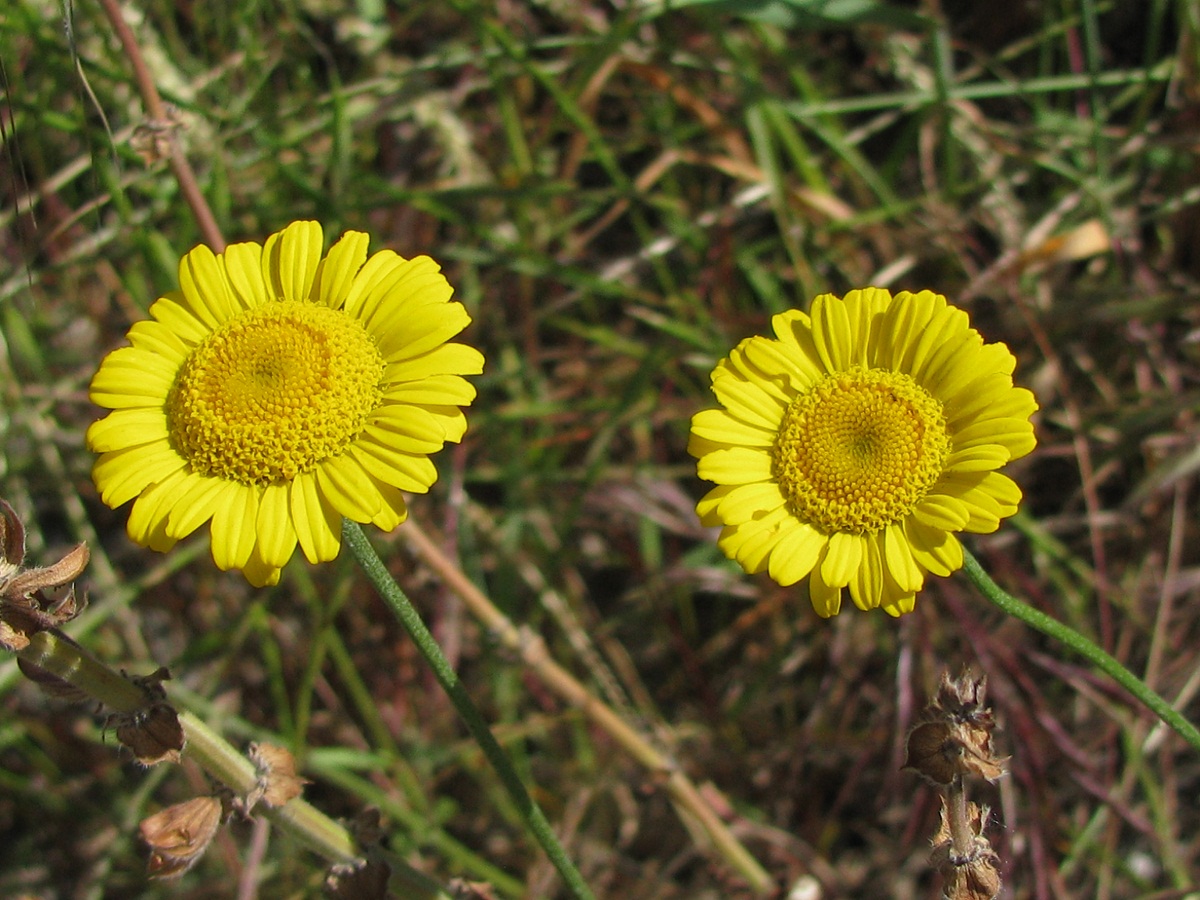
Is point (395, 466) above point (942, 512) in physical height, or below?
above

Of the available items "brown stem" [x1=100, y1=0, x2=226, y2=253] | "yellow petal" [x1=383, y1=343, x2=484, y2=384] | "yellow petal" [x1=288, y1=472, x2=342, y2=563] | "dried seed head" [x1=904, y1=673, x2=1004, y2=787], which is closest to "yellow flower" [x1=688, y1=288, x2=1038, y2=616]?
"dried seed head" [x1=904, y1=673, x2=1004, y2=787]

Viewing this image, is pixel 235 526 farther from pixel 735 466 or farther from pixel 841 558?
pixel 841 558

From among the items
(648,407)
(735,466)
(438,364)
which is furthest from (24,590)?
(648,407)

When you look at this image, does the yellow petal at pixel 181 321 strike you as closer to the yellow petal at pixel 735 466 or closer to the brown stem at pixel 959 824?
the yellow petal at pixel 735 466

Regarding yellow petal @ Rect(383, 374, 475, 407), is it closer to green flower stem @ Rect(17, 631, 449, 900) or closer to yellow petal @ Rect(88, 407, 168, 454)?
yellow petal @ Rect(88, 407, 168, 454)

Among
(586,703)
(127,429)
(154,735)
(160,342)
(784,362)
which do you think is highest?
(160,342)

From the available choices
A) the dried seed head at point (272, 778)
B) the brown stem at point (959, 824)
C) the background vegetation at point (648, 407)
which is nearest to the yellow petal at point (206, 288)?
the dried seed head at point (272, 778)

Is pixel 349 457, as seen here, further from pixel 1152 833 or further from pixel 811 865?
pixel 1152 833
